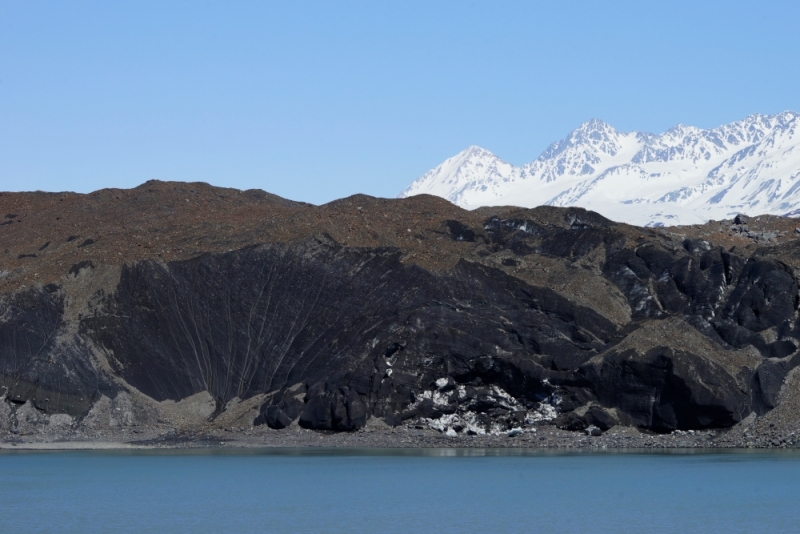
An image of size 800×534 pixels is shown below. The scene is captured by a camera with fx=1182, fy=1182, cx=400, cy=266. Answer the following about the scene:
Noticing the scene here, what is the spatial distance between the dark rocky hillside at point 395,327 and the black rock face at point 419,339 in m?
0.14

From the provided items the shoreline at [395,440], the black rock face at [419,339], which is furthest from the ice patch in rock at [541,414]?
the shoreline at [395,440]

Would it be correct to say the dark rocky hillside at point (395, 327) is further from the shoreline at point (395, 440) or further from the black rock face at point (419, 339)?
the shoreline at point (395, 440)

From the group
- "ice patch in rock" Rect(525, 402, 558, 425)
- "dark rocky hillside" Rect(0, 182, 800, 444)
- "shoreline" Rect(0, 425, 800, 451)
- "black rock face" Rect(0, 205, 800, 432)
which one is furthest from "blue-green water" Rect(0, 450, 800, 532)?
"dark rocky hillside" Rect(0, 182, 800, 444)

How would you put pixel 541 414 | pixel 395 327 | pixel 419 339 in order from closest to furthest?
pixel 541 414
pixel 419 339
pixel 395 327

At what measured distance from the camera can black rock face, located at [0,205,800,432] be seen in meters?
71.2

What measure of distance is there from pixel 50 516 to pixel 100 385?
101 feet

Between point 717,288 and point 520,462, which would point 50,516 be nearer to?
point 520,462

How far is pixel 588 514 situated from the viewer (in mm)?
44688

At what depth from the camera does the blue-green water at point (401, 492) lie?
43.2 meters

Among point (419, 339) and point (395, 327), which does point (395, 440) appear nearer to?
point (419, 339)

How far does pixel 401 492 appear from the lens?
5091 cm

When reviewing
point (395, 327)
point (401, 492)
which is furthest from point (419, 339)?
point (401, 492)

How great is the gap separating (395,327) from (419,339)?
7.23 feet

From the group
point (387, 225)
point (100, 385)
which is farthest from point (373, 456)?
point (387, 225)
